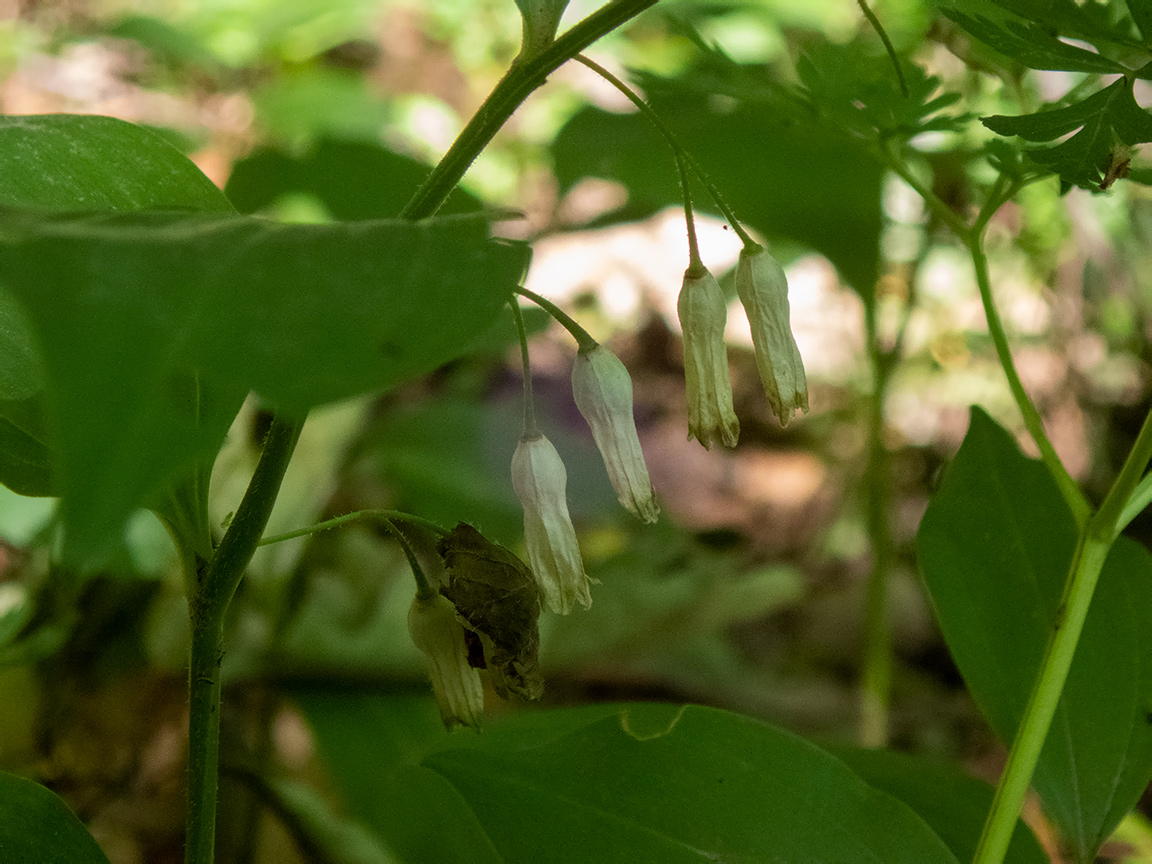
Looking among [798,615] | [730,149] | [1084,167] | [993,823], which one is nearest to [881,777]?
[993,823]

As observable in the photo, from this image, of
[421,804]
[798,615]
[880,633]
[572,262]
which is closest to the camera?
[421,804]

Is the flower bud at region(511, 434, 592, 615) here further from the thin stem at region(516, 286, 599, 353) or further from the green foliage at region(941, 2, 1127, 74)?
the green foliage at region(941, 2, 1127, 74)

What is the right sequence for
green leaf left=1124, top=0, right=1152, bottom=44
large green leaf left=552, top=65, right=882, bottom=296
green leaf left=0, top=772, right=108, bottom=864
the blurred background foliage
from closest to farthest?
green leaf left=1124, top=0, right=1152, bottom=44 → green leaf left=0, top=772, right=108, bottom=864 → the blurred background foliage → large green leaf left=552, top=65, right=882, bottom=296

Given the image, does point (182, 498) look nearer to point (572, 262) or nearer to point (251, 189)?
point (251, 189)

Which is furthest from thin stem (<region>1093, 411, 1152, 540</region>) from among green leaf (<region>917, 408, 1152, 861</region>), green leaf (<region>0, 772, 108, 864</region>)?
green leaf (<region>0, 772, 108, 864</region>)

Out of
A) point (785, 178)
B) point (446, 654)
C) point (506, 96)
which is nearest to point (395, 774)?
point (446, 654)

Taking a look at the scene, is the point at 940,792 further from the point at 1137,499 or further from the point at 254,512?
the point at 254,512
